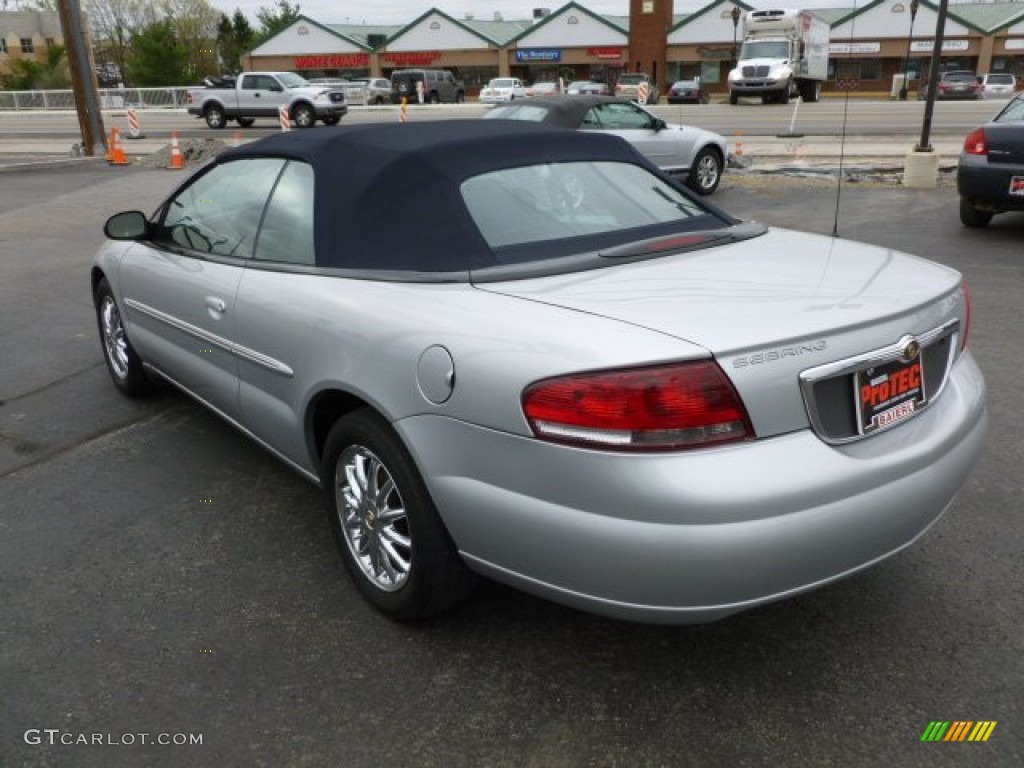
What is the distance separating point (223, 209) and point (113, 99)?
54194 mm

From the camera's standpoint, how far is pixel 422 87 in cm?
5066

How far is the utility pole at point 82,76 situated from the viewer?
19.1m

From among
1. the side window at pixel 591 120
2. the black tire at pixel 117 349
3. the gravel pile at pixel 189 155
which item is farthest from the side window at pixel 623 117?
the gravel pile at pixel 189 155

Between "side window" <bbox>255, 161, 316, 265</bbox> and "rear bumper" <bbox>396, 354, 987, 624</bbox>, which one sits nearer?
"rear bumper" <bbox>396, 354, 987, 624</bbox>

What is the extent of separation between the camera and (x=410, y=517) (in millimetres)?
2646

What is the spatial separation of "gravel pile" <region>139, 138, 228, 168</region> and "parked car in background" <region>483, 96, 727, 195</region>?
872 centimetres

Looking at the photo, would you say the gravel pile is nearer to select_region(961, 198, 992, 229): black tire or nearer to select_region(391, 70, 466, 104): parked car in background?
select_region(961, 198, 992, 229): black tire

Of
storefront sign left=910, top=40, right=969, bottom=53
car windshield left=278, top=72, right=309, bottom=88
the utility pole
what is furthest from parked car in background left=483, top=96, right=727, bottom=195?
storefront sign left=910, top=40, right=969, bottom=53

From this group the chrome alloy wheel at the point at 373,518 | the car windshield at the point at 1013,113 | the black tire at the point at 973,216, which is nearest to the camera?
the chrome alloy wheel at the point at 373,518

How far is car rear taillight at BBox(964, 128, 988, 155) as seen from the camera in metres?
8.79

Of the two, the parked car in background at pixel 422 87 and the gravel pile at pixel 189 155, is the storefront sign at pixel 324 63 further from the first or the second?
the gravel pile at pixel 189 155

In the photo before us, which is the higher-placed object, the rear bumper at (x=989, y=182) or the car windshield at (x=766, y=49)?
the car windshield at (x=766, y=49)

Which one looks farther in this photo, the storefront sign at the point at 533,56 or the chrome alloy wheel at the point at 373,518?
the storefront sign at the point at 533,56

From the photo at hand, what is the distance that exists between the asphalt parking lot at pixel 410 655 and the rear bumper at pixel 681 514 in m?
0.40
